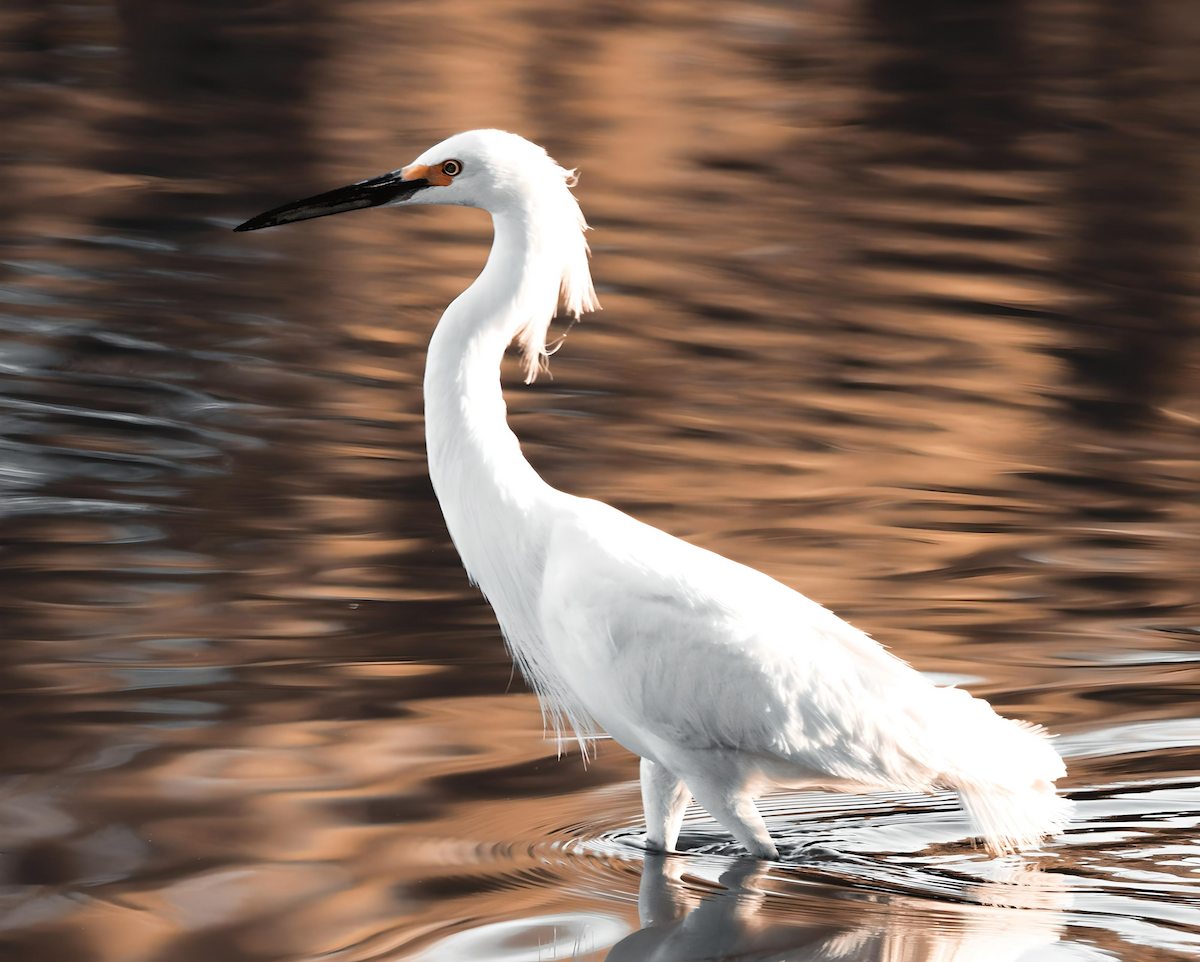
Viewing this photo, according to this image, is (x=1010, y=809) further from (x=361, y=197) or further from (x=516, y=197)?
(x=361, y=197)

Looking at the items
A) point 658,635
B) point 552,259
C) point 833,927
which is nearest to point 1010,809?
point 833,927

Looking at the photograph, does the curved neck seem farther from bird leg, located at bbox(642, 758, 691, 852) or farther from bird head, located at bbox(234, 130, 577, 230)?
bird leg, located at bbox(642, 758, 691, 852)

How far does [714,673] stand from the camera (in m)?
3.42

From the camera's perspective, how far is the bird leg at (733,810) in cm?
343

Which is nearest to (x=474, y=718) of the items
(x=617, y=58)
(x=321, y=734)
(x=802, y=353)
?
(x=321, y=734)

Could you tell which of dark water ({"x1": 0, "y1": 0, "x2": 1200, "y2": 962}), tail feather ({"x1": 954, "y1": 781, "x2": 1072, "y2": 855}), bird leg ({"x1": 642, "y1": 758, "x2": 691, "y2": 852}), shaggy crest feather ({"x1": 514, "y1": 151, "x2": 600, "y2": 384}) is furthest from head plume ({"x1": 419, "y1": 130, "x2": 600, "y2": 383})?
tail feather ({"x1": 954, "y1": 781, "x2": 1072, "y2": 855})

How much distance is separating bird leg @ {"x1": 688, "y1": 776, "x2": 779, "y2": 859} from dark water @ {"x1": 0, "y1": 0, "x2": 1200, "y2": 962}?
0.36 ft

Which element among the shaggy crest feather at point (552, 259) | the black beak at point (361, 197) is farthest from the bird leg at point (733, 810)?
the black beak at point (361, 197)

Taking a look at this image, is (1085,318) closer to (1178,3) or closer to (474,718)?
(474,718)

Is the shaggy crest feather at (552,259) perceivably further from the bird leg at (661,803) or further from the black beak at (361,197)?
the bird leg at (661,803)

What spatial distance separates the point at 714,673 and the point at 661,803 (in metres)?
0.37

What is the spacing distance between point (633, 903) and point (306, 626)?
6.16ft

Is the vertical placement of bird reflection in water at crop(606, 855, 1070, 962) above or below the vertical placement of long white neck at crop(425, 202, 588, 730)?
below

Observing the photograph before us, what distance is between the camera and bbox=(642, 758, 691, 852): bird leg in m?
3.61
